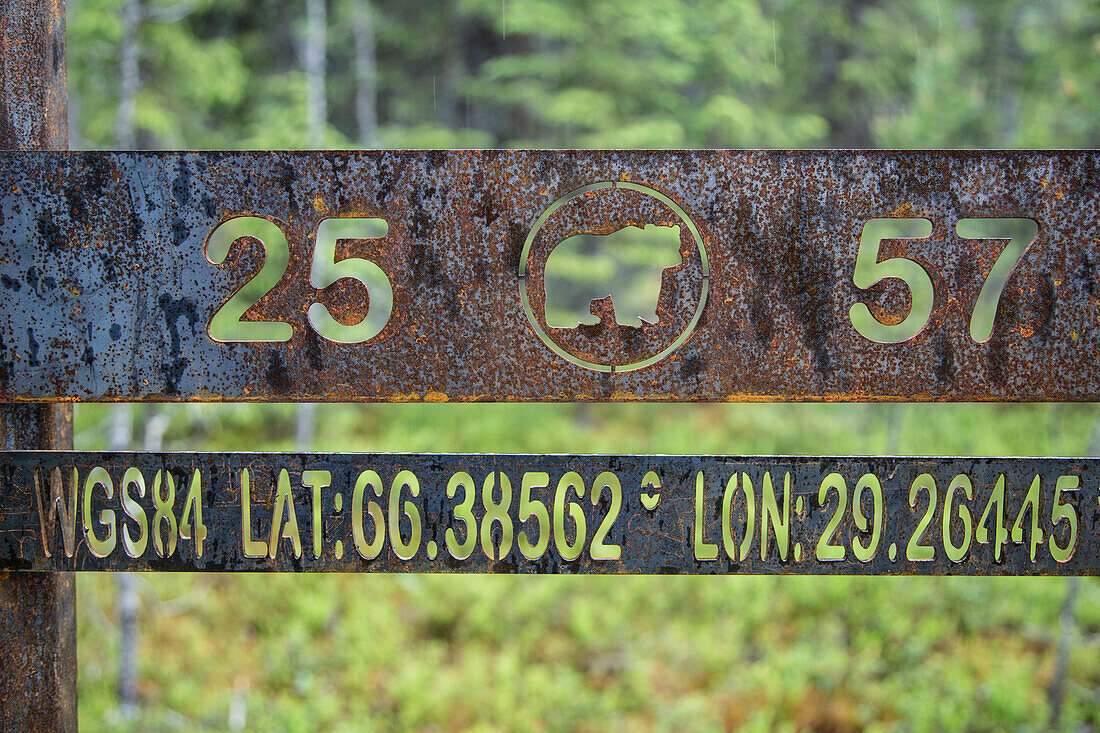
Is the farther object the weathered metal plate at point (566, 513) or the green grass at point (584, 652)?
the green grass at point (584, 652)

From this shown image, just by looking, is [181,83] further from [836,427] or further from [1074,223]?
[836,427]

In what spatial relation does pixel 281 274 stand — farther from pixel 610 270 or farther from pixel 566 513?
pixel 566 513

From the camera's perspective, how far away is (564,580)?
5.47m

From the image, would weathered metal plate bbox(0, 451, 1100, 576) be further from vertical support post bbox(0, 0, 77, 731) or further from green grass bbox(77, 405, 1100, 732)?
green grass bbox(77, 405, 1100, 732)

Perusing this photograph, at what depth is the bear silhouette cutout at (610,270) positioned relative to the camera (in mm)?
6914

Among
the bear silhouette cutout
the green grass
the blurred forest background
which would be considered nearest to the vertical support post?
the blurred forest background

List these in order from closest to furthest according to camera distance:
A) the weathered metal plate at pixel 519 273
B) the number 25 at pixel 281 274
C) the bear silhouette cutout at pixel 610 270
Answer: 1. the weathered metal plate at pixel 519 273
2. the number 25 at pixel 281 274
3. the bear silhouette cutout at pixel 610 270

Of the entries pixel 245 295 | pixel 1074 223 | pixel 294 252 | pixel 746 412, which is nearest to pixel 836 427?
pixel 746 412

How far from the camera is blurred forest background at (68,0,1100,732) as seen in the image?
4418mm

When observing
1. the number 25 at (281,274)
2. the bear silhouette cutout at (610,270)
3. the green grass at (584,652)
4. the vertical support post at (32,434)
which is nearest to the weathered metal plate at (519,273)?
the vertical support post at (32,434)

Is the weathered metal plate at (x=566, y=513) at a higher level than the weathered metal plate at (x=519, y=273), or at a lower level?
lower

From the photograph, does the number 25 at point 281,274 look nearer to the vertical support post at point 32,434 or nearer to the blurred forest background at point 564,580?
the blurred forest background at point 564,580

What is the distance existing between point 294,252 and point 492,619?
13.7 feet

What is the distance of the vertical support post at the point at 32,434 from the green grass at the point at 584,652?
3056 mm
